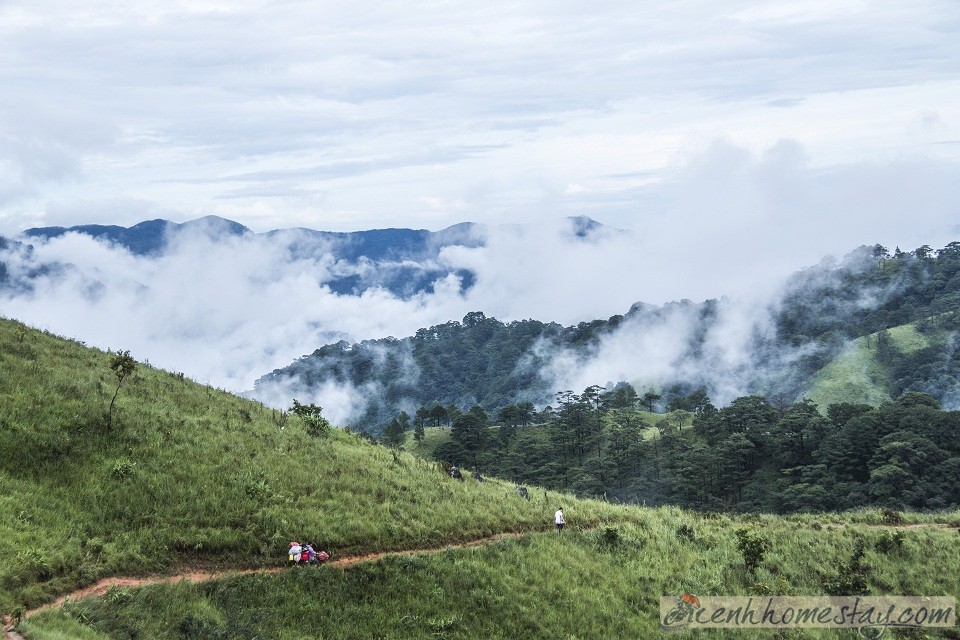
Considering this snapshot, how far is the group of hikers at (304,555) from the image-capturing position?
875 inches

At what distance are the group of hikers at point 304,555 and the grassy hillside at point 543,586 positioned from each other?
43cm

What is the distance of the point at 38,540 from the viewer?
19.7 metres

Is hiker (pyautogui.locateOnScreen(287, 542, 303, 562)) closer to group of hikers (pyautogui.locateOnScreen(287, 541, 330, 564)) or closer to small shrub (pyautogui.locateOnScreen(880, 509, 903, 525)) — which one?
group of hikers (pyautogui.locateOnScreen(287, 541, 330, 564))

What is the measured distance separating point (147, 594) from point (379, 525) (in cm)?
794

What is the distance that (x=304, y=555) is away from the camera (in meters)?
22.4

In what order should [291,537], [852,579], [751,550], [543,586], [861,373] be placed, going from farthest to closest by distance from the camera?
[861,373] < [751,550] < [852,579] < [543,586] < [291,537]

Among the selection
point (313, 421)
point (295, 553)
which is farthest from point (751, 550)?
point (313, 421)

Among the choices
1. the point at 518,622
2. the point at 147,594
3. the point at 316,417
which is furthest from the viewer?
the point at 316,417

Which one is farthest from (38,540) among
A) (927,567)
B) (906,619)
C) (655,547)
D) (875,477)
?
(875,477)

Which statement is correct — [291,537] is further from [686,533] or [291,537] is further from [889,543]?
[889,543]

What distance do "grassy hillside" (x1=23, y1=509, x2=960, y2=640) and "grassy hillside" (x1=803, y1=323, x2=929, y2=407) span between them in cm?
14089

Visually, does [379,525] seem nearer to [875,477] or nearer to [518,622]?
[518,622]

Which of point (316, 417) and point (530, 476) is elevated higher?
point (316, 417)

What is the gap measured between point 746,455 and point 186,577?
314 feet
